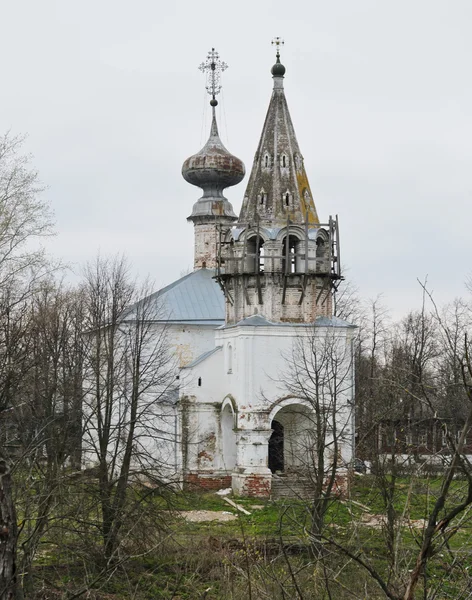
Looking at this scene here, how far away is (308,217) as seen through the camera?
26.4 m

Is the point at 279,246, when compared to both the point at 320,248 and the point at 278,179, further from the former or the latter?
the point at 278,179

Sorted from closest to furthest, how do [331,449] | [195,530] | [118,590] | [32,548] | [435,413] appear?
A: [435,413] → [32,548] → [118,590] → [195,530] → [331,449]

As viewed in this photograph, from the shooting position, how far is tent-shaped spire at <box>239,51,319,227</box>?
2650 cm

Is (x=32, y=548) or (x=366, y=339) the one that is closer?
(x=32, y=548)

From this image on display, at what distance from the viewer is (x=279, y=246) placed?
26141 mm

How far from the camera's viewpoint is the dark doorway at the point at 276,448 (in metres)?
27.6

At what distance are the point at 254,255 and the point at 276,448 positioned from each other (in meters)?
6.08

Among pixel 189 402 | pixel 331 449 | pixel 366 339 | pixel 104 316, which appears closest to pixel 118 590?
pixel 104 316

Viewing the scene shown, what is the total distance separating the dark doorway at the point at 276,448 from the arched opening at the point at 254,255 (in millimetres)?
4950

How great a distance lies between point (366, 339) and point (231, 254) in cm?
1821

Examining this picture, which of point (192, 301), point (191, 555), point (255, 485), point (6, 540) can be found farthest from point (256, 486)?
point (6, 540)

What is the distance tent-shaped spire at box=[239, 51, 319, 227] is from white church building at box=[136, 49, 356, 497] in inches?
1.3

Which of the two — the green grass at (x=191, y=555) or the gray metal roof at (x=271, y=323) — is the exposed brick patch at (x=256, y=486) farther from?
the gray metal roof at (x=271, y=323)

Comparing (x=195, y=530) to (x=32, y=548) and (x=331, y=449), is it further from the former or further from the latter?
(x=32, y=548)
